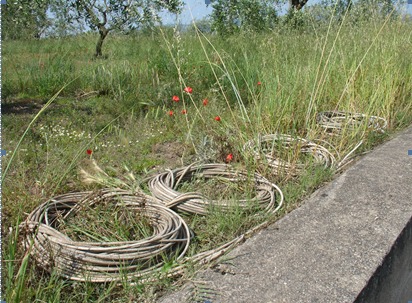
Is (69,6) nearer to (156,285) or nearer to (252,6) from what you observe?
(252,6)

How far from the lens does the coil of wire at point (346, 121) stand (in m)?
3.19

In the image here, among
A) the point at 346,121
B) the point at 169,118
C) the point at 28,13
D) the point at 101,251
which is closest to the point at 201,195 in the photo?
the point at 101,251

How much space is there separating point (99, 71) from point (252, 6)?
279 cm

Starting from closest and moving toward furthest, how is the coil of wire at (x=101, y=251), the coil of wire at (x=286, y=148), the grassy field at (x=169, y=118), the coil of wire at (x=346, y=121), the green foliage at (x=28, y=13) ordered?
the coil of wire at (x=101, y=251) → the grassy field at (x=169, y=118) → the coil of wire at (x=286, y=148) → the coil of wire at (x=346, y=121) → the green foliage at (x=28, y=13)

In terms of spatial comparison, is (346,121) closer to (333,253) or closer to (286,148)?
(286,148)

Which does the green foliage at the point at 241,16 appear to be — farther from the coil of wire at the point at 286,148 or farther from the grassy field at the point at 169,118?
the coil of wire at the point at 286,148

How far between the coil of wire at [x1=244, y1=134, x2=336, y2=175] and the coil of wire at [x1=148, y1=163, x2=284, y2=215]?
20 centimetres

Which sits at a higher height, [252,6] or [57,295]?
[252,6]

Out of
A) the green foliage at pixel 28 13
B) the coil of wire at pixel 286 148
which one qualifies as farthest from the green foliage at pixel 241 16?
the coil of wire at pixel 286 148

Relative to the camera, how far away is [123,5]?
21.1 feet

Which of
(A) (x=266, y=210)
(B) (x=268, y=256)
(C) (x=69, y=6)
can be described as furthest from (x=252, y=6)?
(B) (x=268, y=256)

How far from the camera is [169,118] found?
3824 millimetres

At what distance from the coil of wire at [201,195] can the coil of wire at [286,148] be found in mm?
196

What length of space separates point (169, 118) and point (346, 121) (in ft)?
4.78
